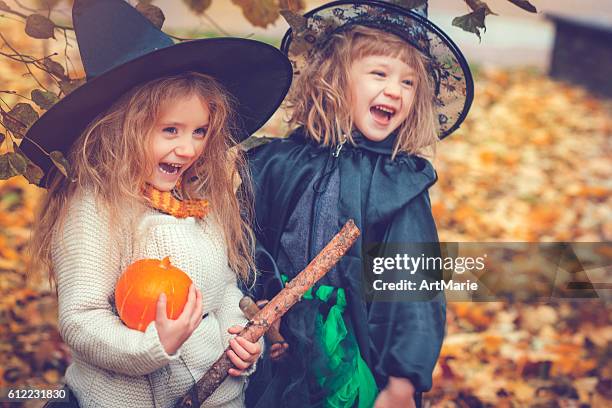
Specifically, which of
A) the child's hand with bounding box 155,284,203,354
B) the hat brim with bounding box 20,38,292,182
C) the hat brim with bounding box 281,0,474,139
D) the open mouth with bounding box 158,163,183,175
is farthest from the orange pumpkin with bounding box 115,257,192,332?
the hat brim with bounding box 281,0,474,139

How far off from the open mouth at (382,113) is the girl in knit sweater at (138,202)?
10.9 inches

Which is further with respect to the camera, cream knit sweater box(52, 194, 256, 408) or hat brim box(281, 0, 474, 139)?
hat brim box(281, 0, 474, 139)

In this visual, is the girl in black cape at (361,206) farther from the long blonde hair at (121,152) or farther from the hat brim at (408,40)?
the long blonde hair at (121,152)

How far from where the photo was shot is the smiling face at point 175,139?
193cm

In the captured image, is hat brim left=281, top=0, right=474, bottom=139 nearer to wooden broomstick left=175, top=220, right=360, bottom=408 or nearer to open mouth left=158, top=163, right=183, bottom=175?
open mouth left=158, top=163, right=183, bottom=175

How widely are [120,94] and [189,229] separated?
0.39 meters

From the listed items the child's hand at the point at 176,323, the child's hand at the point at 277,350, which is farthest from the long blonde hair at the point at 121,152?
the child's hand at the point at 277,350

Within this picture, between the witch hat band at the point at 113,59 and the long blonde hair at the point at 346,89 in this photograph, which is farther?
the long blonde hair at the point at 346,89

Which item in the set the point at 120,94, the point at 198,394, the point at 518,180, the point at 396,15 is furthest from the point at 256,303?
the point at 518,180

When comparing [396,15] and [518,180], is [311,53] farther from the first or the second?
[518,180]

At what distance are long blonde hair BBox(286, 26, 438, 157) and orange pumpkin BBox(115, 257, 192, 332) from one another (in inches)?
27.6

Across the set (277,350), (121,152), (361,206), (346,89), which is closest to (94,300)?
(121,152)

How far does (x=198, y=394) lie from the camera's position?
76.7 inches

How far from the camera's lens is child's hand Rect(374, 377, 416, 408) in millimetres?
2176
